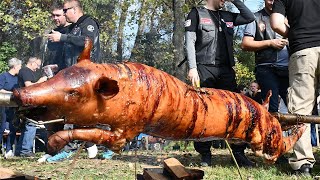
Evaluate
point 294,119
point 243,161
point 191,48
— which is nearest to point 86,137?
point 294,119

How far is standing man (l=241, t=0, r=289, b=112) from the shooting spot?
6078 millimetres

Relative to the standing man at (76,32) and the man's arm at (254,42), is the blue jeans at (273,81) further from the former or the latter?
the standing man at (76,32)

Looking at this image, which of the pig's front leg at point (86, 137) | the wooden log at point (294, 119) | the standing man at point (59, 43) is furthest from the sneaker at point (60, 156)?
the pig's front leg at point (86, 137)

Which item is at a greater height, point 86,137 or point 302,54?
point 302,54

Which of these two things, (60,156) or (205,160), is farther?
(60,156)

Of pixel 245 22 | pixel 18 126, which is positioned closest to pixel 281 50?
pixel 245 22

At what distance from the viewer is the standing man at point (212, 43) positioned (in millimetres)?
5816

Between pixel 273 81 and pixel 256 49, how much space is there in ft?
1.66

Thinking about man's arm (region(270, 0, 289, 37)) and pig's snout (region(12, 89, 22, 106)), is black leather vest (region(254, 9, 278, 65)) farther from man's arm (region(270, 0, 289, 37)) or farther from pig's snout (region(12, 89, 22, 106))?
pig's snout (region(12, 89, 22, 106))

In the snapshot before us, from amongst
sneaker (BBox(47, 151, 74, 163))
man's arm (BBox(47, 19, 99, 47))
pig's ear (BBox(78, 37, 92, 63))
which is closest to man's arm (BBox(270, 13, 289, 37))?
man's arm (BBox(47, 19, 99, 47))

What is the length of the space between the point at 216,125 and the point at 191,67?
275cm

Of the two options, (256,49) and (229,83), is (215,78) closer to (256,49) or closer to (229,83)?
(229,83)

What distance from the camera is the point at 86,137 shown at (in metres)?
2.14

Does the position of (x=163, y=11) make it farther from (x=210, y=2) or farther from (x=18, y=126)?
(x=18, y=126)
